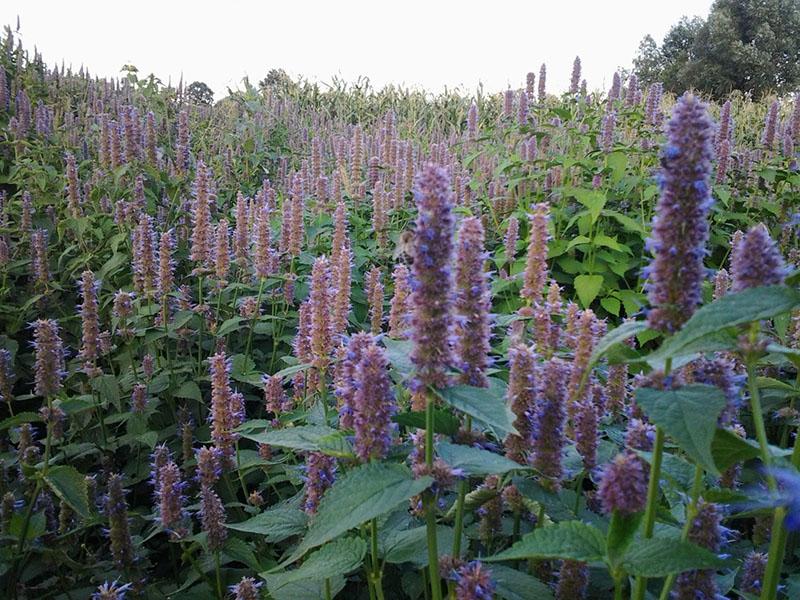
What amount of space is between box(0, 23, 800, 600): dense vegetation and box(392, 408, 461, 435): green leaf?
0.01m

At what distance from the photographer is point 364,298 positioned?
4.59m

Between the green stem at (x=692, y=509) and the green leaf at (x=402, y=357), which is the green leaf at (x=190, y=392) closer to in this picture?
the green leaf at (x=402, y=357)

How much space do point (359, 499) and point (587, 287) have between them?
357 centimetres

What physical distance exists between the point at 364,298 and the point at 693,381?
3.29m

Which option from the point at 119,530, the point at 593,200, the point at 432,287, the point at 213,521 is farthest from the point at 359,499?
the point at 593,200

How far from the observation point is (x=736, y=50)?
116ft

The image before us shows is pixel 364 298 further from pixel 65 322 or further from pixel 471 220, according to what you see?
pixel 471 220

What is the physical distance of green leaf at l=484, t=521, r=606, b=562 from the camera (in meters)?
1.17

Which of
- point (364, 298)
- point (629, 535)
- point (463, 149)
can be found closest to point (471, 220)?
point (629, 535)

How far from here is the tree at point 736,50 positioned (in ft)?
116

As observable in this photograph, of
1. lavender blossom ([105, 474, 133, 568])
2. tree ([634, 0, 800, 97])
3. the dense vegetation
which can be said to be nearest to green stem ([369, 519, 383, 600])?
the dense vegetation

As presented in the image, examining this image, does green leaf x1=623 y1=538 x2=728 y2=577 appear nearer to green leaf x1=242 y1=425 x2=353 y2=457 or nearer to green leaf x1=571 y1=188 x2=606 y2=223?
green leaf x1=242 y1=425 x2=353 y2=457

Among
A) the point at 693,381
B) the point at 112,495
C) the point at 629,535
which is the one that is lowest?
the point at 112,495

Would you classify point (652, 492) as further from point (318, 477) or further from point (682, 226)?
point (318, 477)
